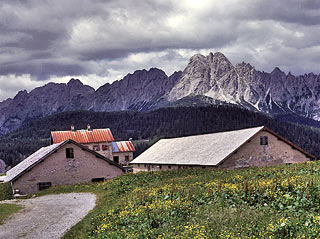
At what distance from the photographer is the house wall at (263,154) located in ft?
173

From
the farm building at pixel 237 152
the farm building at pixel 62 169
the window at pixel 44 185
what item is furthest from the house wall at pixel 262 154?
the window at pixel 44 185

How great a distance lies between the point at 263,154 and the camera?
55750 millimetres

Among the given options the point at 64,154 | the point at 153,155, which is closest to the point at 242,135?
the point at 153,155

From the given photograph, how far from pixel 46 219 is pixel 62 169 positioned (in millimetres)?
23843

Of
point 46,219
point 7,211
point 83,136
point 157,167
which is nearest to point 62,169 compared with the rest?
point 7,211

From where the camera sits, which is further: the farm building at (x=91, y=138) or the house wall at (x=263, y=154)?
the farm building at (x=91, y=138)

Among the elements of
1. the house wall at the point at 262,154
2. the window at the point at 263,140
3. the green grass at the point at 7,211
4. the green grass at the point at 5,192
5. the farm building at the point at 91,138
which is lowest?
the green grass at the point at 5,192

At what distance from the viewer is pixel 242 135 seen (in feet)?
188

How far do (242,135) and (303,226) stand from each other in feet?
152

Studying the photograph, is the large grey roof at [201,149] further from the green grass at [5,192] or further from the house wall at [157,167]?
the green grass at [5,192]

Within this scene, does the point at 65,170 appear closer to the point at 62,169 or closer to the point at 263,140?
the point at 62,169

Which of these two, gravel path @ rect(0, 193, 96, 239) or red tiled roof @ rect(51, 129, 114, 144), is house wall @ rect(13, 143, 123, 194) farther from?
red tiled roof @ rect(51, 129, 114, 144)

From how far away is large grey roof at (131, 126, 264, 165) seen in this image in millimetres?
53394

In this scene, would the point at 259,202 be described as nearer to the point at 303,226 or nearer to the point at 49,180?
the point at 303,226
